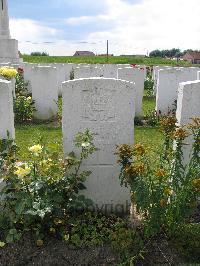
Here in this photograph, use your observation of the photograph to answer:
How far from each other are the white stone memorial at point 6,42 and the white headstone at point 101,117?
1054 centimetres

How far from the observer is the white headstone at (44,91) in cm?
816

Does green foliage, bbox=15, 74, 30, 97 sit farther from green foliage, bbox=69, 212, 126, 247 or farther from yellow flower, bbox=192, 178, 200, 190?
yellow flower, bbox=192, 178, 200, 190

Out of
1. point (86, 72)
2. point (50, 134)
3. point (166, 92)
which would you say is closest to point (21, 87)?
point (50, 134)

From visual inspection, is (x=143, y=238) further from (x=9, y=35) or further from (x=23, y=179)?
(x=9, y=35)

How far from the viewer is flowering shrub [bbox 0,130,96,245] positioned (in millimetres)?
3344

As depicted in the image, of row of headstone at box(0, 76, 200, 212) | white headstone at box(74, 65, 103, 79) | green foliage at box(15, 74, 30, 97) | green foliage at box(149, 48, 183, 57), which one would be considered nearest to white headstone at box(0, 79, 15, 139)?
row of headstone at box(0, 76, 200, 212)

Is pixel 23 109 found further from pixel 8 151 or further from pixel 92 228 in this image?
pixel 92 228

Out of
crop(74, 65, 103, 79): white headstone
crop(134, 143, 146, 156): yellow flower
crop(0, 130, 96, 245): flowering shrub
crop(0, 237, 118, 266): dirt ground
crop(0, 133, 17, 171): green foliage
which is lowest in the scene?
crop(0, 237, 118, 266): dirt ground

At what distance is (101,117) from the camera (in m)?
3.80

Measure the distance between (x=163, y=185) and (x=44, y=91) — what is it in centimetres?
567

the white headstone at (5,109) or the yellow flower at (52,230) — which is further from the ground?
the white headstone at (5,109)

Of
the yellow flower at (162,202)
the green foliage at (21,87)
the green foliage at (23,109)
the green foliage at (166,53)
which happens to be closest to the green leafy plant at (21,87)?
the green foliage at (21,87)

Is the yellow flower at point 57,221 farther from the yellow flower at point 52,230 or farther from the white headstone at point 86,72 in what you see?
the white headstone at point 86,72

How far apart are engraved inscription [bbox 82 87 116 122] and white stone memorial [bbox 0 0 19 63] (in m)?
10.6
